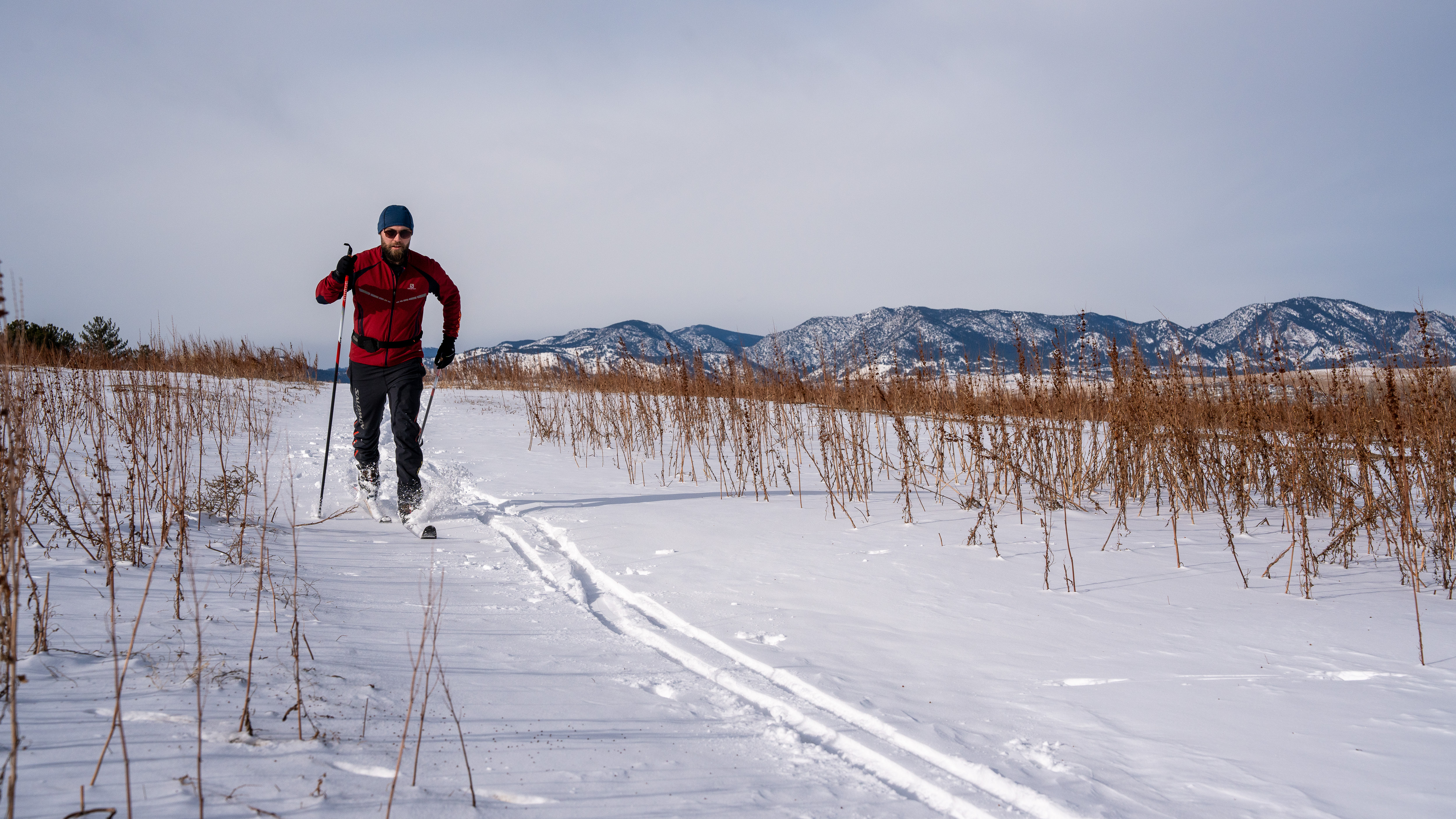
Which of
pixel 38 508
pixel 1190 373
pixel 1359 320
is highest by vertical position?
pixel 1359 320

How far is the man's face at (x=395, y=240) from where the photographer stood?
4320 mm

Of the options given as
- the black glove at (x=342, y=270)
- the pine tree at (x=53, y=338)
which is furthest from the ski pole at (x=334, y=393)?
the pine tree at (x=53, y=338)

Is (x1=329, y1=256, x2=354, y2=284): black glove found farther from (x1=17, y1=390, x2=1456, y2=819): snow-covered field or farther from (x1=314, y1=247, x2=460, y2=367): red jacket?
(x1=17, y1=390, x2=1456, y2=819): snow-covered field

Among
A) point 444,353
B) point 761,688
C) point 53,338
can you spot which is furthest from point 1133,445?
point 53,338

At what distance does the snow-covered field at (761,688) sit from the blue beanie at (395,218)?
1945mm

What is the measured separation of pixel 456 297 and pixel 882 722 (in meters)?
4.16

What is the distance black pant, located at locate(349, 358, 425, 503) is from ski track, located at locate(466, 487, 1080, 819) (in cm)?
140

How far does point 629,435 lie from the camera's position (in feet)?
23.2

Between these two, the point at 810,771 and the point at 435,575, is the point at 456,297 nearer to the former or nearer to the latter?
the point at 435,575

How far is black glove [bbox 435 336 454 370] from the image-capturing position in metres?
4.95

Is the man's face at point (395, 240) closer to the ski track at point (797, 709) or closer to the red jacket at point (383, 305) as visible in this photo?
the red jacket at point (383, 305)

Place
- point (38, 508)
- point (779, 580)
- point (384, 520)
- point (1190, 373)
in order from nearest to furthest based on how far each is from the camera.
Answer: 1. point (38, 508)
2. point (779, 580)
3. point (384, 520)
4. point (1190, 373)

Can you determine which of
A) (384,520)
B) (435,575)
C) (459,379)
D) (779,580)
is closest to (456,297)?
(384,520)

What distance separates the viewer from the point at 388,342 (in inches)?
176
